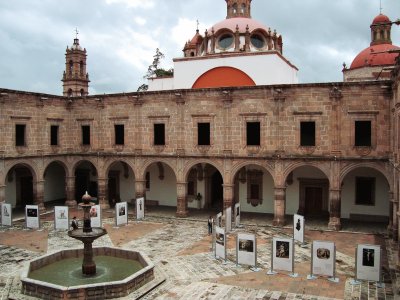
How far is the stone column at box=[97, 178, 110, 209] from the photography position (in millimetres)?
25328

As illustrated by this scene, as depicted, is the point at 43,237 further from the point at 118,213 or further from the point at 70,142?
the point at 70,142

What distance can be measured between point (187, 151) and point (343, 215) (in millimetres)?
8950

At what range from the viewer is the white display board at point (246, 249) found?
14344 millimetres

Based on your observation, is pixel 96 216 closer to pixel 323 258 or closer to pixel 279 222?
pixel 279 222

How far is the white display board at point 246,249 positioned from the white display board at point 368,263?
3306 millimetres

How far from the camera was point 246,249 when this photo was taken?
1450 centimetres

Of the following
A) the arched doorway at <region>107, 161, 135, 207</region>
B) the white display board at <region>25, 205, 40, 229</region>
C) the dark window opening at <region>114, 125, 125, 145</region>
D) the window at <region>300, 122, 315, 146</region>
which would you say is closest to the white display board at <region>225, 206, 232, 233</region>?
the window at <region>300, 122, 315, 146</region>

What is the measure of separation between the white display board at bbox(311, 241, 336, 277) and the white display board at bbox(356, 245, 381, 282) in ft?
2.38

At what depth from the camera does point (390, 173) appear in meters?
18.9

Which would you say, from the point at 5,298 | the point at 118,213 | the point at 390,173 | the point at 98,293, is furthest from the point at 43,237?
the point at 390,173

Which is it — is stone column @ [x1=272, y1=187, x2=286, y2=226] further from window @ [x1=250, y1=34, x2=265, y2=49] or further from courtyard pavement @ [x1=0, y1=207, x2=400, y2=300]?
window @ [x1=250, y1=34, x2=265, y2=49]

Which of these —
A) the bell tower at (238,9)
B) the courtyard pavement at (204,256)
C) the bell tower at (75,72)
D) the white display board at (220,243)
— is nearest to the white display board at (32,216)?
the courtyard pavement at (204,256)

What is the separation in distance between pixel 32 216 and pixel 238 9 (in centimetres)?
2107

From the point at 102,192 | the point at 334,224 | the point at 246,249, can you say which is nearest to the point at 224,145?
the point at 334,224
